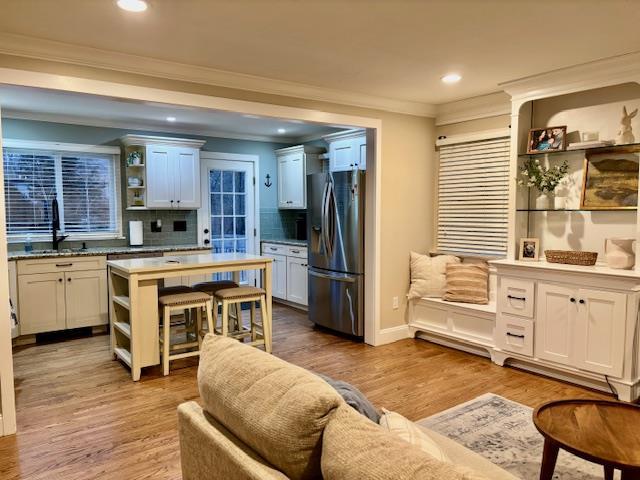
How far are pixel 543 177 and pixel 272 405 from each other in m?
3.43

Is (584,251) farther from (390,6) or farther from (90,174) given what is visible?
(90,174)

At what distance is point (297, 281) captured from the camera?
6.17m

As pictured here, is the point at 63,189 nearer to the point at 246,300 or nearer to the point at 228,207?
the point at 228,207

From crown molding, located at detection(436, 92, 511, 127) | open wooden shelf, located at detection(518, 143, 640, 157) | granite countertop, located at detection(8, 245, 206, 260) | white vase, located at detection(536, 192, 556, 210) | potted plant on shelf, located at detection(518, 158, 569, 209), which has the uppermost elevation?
crown molding, located at detection(436, 92, 511, 127)

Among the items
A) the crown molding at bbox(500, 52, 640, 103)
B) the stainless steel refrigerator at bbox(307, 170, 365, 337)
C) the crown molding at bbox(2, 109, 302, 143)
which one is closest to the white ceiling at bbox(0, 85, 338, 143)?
the crown molding at bbox(2, 109, 302, 143)

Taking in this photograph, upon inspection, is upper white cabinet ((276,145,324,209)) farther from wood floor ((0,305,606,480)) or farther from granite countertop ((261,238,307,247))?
wood floor ((0,305,606,480))

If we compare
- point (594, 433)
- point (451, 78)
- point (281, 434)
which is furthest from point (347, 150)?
point (281, 434)

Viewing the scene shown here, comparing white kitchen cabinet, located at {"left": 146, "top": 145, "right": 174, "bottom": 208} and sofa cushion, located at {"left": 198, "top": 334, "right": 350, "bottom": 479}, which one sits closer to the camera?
sofa cushion, located at {"left": 198, "top": 334, "right": 350, "bottom": 479}

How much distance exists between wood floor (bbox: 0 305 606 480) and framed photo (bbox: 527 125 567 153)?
1888 millimetres

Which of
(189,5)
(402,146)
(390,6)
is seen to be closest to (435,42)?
(390,6)

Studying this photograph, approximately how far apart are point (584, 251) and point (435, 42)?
2.11 metres

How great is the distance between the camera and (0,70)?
283 centimetres

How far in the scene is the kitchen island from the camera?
3711 mm

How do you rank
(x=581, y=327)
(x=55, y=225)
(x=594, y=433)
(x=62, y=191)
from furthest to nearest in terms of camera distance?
(x=62, y=191)
(x=55, y=225)
(x=581, y=327)
(x=594, y=433)
